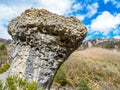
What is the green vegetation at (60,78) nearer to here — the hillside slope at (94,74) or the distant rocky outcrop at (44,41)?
the hillside slope at (94,74)

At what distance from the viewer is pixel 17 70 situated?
1036 centimetres

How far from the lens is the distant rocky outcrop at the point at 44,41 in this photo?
1011 centimetres

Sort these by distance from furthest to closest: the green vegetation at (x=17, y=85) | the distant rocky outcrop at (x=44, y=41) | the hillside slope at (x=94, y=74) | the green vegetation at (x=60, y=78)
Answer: the hillside slope at (x=94, y=74)
the green vegetation at (x=60, y=78)
the distant rocky outcrop at (x=44, y=41)
the green vegetation at (x=17, y=85)

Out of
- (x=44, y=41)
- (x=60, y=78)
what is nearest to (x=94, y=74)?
(x=60, y=78)

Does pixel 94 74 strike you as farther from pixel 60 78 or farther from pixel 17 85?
pixel 17 85

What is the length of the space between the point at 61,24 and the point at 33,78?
2.14m

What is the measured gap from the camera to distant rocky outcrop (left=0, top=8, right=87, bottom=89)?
1011cm

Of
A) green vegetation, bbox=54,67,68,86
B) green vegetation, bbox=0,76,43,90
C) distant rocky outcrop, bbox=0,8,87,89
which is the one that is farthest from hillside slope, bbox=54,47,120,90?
green vegetation, bbox=0,76,43,90

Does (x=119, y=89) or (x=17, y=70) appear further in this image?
(x=119, y=89)

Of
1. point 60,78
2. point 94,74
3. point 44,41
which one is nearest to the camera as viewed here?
point 44,41

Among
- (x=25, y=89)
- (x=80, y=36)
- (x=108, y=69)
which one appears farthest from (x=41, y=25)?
(x=108, y=69)

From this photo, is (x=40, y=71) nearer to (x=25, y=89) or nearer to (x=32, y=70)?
(x=32, y=70)

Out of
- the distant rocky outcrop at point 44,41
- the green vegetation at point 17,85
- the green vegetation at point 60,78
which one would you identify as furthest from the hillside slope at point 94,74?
A: the green vegetation at point 17,85

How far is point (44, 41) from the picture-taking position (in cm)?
1020
